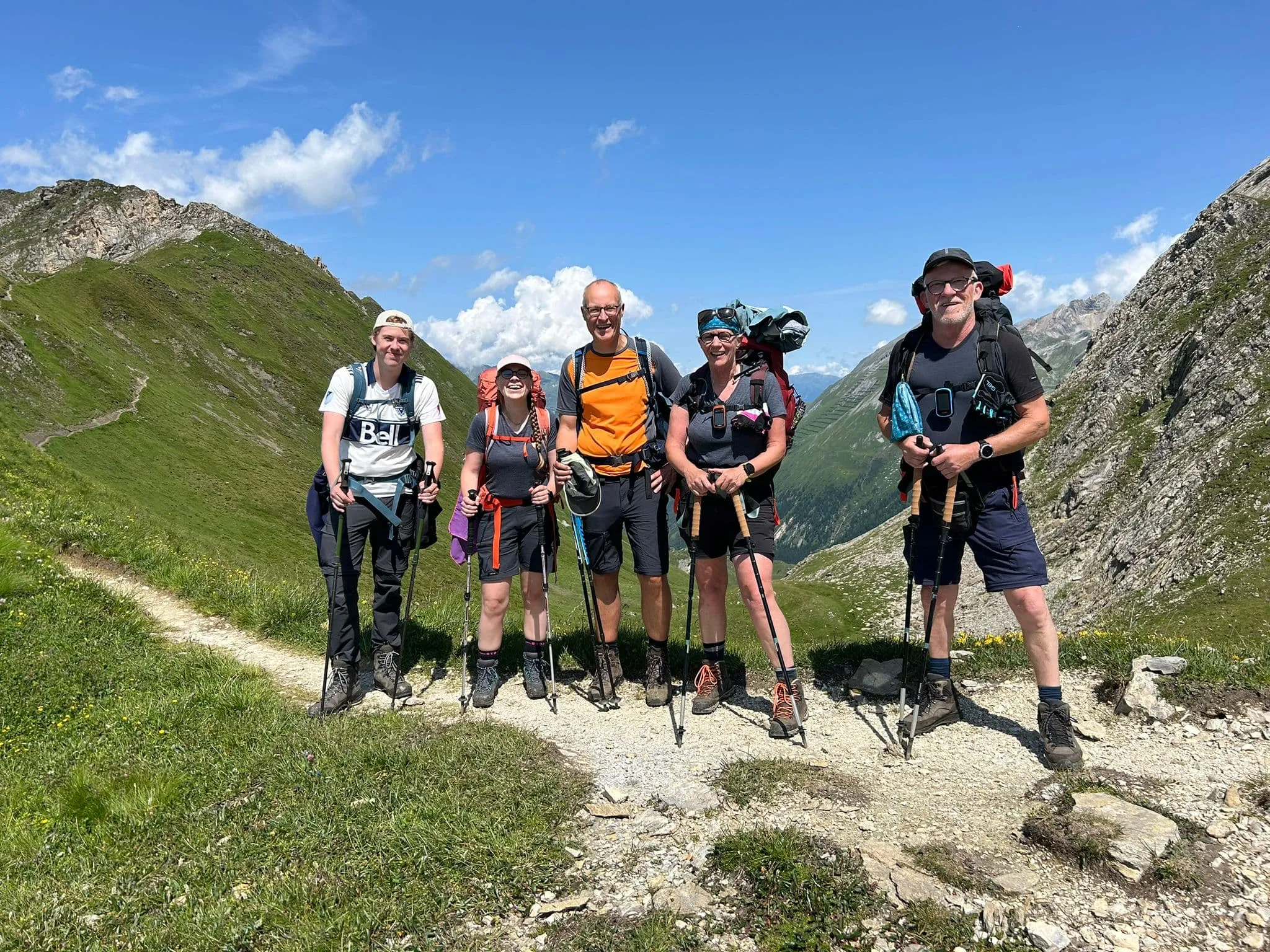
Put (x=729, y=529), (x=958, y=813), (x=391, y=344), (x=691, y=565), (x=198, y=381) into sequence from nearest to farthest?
(x=958, y=813) < (x=729, y=529) < (x=391, y=344) < (x=691, y=565) < (x=198, y=381)

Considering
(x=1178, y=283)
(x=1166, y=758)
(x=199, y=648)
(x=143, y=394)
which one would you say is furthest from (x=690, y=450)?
(x=1178, y=283)

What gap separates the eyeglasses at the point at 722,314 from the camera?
7941mm

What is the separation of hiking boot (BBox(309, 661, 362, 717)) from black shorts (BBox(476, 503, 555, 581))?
6.82ft

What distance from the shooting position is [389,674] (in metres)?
9.38

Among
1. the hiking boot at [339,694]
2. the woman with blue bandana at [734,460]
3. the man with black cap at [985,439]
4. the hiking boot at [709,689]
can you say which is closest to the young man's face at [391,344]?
the woman with blue bandana at [734,460]

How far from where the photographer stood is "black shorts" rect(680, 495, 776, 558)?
26.8 feet

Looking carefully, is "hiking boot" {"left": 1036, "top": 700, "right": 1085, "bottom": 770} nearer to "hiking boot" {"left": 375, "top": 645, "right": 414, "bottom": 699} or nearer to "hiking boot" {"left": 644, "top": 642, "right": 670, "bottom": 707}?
"hiking boot" {"left": 644, "top": 642, "right": 670, "bottom": 707}

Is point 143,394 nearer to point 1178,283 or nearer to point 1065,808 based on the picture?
point 1065,808

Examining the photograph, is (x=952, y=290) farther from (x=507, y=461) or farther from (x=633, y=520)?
(x=507, y=461)

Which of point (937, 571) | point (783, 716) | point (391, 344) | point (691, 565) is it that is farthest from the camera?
point (691, 565)

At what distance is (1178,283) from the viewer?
7094 cm

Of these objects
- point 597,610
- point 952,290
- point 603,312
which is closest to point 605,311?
point 603,312

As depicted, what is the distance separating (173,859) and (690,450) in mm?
6067

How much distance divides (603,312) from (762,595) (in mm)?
3700
